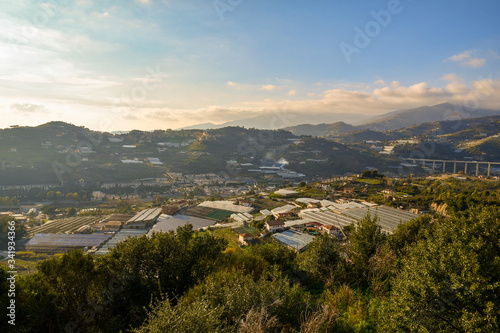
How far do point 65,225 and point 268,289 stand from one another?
2349cm

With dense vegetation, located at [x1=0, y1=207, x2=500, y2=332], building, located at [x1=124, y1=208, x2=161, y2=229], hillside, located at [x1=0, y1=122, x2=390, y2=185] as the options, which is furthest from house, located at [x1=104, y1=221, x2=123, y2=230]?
hillside, located at [x1=0, y1=122, x2=390, y2=185]

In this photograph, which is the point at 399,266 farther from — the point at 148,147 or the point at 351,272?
the point at 148,147

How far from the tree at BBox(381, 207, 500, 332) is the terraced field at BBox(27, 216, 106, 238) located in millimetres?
22648

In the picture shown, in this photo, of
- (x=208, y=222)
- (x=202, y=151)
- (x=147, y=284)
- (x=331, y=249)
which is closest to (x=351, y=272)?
(x=331, y=249)

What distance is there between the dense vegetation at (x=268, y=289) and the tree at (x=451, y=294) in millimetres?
14

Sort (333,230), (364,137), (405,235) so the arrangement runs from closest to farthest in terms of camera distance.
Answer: (405,235) < (333,230) < (364,137)

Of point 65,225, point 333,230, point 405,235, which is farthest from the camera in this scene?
point 65,225

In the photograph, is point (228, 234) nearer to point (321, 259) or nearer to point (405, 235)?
point (321, 259)

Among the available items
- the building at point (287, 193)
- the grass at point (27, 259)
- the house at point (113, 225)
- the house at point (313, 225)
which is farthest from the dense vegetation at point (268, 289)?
the building at point (287, 193)

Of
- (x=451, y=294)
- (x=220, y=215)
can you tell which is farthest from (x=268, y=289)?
(x=220, y=215)

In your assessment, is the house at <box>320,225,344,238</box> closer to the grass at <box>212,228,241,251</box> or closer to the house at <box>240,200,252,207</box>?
the grass at <box>212,228,241,251</box>

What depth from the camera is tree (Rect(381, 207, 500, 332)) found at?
365cm

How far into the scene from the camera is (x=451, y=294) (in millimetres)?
3871

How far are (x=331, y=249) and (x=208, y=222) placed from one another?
692 inches
